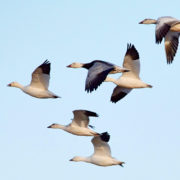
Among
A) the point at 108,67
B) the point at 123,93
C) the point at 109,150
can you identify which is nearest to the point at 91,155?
the point at 109,150

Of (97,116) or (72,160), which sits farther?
(72,160)

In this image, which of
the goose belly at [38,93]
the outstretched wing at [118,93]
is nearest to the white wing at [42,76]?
the goose belly at [38,93]

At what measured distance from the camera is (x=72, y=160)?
852 inches

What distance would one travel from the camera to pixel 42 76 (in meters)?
20.2

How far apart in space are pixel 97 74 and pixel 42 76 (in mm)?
2759

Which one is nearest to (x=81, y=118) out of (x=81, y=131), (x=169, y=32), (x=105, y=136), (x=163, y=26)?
(x=81, y=131)

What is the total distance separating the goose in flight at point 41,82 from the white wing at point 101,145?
1784mm

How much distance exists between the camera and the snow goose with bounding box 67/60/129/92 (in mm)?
17172

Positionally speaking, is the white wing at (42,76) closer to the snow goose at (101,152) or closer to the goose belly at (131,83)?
the goose belly at (131,83)

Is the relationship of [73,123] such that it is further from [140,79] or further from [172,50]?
[172,50]

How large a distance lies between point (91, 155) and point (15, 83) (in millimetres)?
2766

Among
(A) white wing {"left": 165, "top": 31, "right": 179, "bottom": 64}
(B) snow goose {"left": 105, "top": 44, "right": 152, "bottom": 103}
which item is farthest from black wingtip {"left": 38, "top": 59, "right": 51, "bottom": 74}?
(A) white wing {"left": 165, "top": 31, "right": 179, "bottom": 64}

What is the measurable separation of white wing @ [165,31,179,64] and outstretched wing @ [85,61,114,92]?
278cm

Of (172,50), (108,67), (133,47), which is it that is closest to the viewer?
(108,67)
